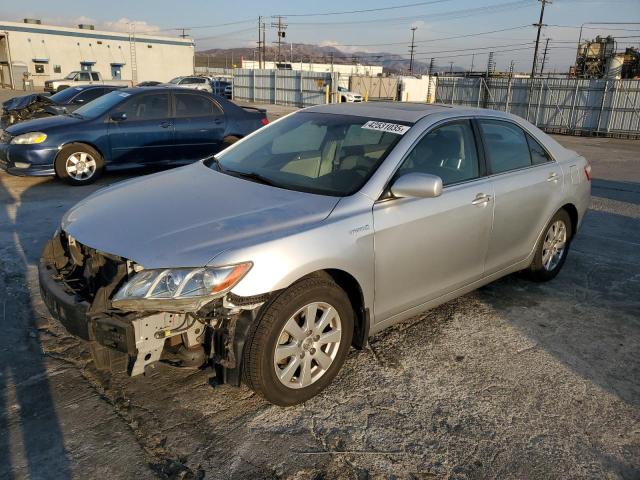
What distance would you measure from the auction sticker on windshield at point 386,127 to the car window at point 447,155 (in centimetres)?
15

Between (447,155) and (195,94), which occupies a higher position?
(195,94)

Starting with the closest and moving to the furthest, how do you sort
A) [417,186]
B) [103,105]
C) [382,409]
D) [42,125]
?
[382,409] < [417,186] < [42,125] < [103,105]

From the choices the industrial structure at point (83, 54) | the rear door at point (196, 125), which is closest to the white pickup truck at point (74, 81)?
the industrial structure at point (83, 54)

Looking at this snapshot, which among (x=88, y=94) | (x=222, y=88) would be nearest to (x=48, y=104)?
(x=88, y=94)

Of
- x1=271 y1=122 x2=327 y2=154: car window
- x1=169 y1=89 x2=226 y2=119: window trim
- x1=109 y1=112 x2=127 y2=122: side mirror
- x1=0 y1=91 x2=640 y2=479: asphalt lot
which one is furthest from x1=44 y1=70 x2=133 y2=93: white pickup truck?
x1=0 y1=91 x2=640 y2=479: asphalt lot

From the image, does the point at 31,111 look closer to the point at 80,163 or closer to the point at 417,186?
the point at 80,163

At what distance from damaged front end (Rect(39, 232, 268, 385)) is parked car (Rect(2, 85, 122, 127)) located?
1177 cm

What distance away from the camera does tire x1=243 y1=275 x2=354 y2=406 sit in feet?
8.73

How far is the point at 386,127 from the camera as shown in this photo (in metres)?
3.62

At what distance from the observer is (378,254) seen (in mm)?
3102

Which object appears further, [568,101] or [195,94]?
[568,101]

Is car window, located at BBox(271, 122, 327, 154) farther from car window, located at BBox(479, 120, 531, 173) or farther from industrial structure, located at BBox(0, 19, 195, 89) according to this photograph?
industrial structure, located at BBox(0, 19, 195, 89)

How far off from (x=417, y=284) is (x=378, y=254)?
49 cm

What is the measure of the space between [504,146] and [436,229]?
125 cm
